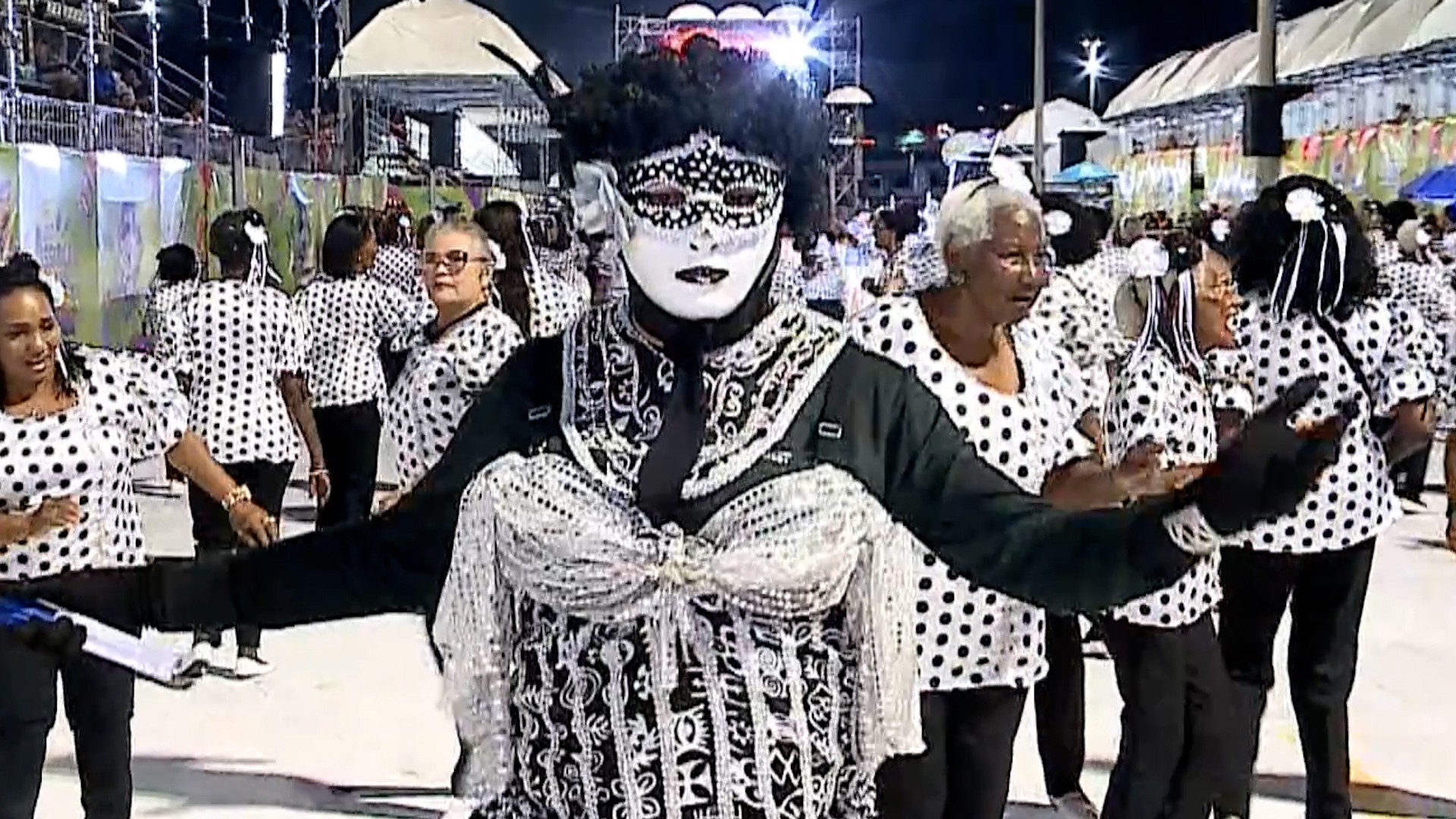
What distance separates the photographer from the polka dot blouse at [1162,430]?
4586 mm

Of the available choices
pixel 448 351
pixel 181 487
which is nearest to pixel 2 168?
pixel 181 487

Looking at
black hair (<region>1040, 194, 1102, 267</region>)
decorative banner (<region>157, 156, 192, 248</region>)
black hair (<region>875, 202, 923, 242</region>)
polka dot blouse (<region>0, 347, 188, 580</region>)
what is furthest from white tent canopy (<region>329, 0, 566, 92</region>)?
polka dot blouse (<region>0, 347, 188, 580</region>)

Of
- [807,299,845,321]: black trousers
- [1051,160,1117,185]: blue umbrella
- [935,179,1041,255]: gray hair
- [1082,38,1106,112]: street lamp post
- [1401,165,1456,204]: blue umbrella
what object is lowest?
[807,299,845,321]: black trousers

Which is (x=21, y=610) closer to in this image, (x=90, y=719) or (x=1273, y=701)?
(x=90, y=719)

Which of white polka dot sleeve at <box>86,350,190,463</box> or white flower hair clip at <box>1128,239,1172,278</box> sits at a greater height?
white flower hair clip at <box>1128,239,1172,278</box>

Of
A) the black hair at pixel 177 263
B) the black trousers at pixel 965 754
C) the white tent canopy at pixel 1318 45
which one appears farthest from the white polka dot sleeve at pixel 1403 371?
the white tent canopy at pixel 1318 45

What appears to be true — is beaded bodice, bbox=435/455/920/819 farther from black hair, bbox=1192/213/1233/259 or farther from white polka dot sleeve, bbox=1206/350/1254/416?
black hair, bbox=1192/213/1233/259

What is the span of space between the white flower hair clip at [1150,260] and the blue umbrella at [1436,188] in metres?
12.5

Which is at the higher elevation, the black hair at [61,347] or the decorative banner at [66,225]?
the decorative banner at [66,225]

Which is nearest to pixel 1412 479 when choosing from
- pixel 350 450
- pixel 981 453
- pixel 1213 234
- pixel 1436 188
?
pixel 350 450

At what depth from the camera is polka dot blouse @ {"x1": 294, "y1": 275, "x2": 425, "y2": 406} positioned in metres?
8.79

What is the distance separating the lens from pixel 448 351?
5.42m

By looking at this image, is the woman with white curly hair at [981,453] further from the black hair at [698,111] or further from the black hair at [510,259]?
the black hair at [510,259]

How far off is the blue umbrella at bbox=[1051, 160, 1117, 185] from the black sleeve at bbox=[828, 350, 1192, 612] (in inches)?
1199
